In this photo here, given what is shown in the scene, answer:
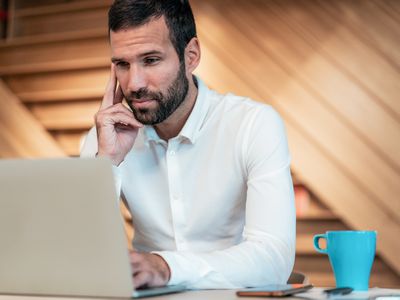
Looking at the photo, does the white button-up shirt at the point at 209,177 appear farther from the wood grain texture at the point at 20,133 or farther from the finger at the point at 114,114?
the wood grain texture at the point at 20,133

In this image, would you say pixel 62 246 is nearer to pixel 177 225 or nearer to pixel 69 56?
pixel 177 225

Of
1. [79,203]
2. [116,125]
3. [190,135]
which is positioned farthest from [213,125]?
[79,203]

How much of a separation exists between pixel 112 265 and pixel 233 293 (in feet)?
0.84

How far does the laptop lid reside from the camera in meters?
1.05

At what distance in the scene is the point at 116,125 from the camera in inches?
76.7

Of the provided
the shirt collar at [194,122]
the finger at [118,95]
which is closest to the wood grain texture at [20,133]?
the finger at [118,95]

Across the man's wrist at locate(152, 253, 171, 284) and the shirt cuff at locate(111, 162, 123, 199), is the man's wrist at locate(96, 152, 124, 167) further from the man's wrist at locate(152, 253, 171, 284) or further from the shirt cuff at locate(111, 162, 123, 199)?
the man's wrist at locate(152, 253, 171, 284)

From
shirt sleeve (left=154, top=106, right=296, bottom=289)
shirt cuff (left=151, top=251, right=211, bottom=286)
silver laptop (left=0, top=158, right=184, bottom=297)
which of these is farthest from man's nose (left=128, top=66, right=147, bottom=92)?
silver laptop (left=0, top=158, right=184, bottom=297)

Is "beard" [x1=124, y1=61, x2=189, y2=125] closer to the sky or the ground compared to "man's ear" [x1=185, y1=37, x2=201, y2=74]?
closer to the ground

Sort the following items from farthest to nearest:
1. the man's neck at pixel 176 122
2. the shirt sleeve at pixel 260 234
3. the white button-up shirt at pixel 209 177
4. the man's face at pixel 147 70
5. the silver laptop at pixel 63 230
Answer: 1. the man's neck at pixel 176 122
2. the man's face at pixel 147 70
3. the white button-up shirt at pixel 209 177
4. the shirt sleeve at pixel 260 234
5. the silver laptop at pixel 63 230

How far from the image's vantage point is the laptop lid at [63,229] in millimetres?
1052

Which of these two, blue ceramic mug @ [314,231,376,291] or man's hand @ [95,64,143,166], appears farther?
man's hand @ [95,64,143,166]

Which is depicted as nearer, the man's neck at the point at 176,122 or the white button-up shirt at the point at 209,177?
the white button-up shirt at the point at 209,177

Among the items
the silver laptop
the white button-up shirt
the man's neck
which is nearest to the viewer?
the silver laptop
